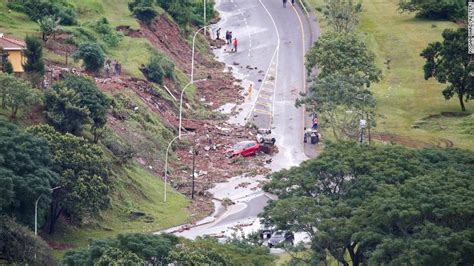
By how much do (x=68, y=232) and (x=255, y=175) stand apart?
2307 centimetres

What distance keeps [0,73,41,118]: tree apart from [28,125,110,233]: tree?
12.5 ft

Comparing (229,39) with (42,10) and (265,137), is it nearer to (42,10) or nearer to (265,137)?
(42,10)

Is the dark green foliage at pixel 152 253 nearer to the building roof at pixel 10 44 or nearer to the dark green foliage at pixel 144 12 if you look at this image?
the building roof at pixel 10 44

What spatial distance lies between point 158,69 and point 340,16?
27.0 metres

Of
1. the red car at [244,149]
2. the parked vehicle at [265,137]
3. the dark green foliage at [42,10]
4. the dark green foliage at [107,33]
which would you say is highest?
the dark green foliage at [42,10]

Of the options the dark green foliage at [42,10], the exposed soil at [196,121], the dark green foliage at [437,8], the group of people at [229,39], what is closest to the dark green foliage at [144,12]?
the exposed soil at [196,121]

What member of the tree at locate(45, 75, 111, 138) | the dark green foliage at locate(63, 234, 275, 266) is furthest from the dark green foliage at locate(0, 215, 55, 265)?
the tree at locate(45, 75, 111, 138)

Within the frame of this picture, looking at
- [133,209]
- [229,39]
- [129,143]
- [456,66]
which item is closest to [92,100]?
[129,143]

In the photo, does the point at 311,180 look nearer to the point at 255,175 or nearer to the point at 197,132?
the point at 255,175

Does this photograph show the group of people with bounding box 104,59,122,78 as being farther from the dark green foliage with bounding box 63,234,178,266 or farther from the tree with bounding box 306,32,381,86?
Answer: the dark green foliage with bounding box 63,234,178,266

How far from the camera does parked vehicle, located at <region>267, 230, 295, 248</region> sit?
10862 cm

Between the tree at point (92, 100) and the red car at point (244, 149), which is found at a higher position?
the tree at point (92, 100)

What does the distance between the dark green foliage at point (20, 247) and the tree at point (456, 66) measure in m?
56.4

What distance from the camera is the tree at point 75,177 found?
383 feet
